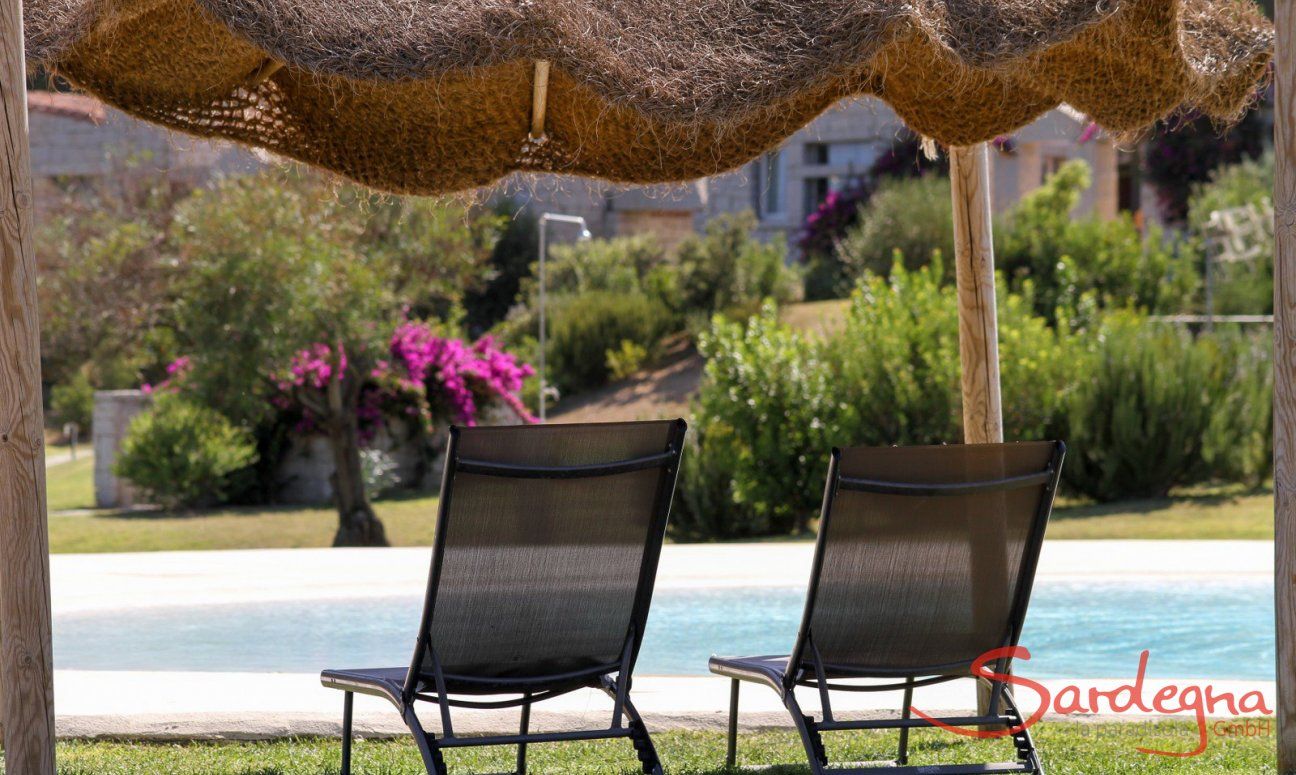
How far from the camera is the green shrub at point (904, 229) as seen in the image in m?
19.2

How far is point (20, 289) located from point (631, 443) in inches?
51.9

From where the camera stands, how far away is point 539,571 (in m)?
3.19

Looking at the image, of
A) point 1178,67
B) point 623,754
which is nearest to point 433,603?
point 623,754

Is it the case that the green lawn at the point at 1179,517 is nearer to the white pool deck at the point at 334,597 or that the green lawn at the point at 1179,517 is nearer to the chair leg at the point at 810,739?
the white pool deck at the point at 334,597

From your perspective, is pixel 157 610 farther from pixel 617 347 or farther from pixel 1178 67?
pixel 617 347

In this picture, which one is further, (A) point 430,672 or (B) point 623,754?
(B) point 623,754

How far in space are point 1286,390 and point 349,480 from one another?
10.1m

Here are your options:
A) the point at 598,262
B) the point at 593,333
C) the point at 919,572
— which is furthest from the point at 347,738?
the point at 598,262

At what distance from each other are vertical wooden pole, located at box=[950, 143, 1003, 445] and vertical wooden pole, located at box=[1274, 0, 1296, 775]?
1050 millimetres

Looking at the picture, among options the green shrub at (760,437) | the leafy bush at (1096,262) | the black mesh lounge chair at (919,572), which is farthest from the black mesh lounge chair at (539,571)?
the leafy bush at (1096,262)

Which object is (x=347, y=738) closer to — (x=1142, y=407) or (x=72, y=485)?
(x=1142, y=407)

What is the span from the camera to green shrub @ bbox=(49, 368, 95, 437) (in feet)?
71.6

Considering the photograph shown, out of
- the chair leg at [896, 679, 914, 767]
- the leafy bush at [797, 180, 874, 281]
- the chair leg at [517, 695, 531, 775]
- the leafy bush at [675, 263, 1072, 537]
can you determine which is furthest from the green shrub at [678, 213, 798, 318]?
the chair leg at [517, 695, 531, 775]

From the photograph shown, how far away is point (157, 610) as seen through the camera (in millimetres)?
7137
